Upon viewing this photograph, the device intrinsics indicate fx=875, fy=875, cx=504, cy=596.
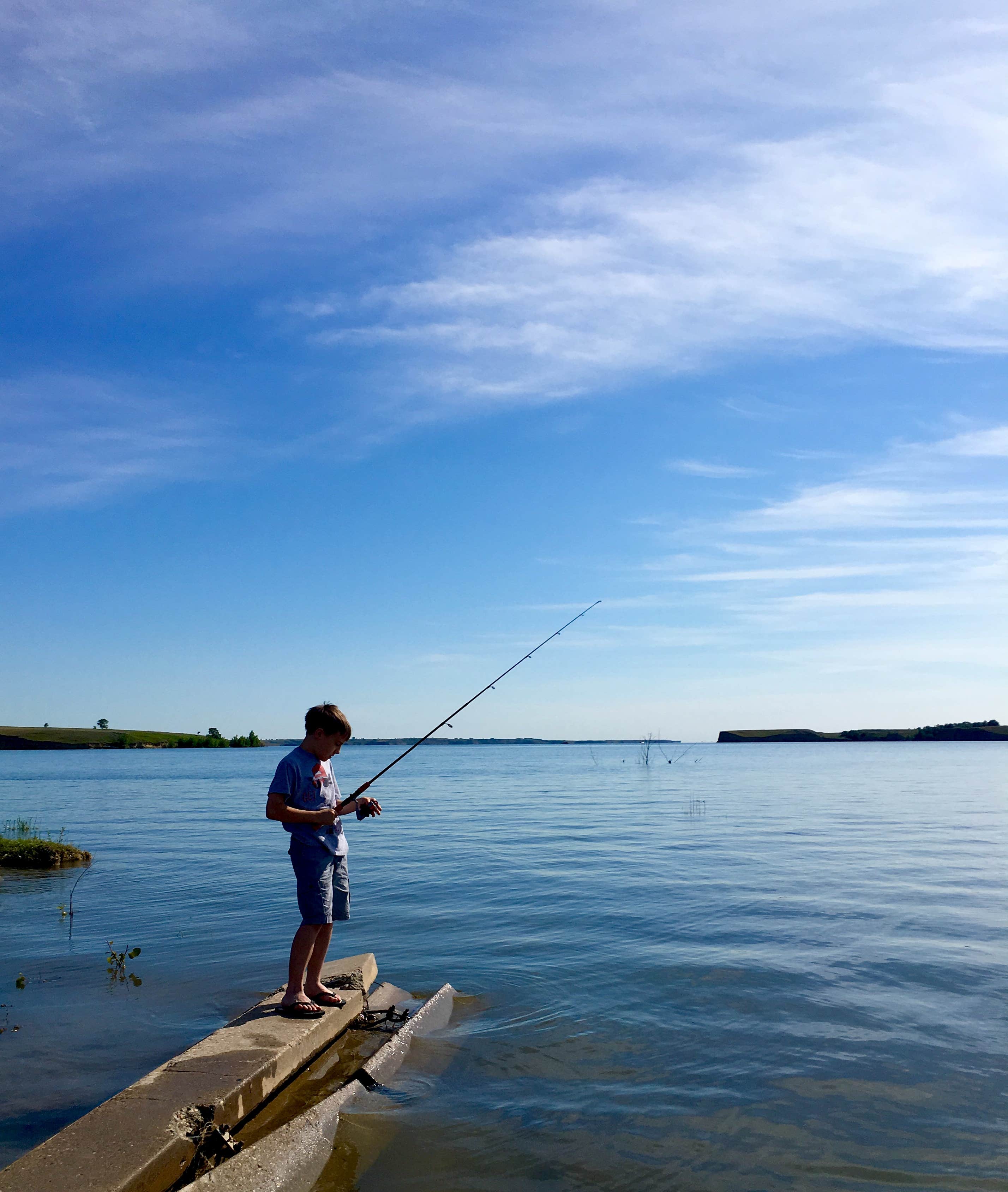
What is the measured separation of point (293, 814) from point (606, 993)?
407 centimetres

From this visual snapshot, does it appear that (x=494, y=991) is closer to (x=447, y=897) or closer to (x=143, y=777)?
(x=447, y=897)

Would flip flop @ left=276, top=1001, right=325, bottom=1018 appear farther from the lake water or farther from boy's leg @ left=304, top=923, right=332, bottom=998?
the lake water

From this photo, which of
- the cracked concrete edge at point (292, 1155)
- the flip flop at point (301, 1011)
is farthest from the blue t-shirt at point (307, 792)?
the cracked concrete edge at point (292, 1155)

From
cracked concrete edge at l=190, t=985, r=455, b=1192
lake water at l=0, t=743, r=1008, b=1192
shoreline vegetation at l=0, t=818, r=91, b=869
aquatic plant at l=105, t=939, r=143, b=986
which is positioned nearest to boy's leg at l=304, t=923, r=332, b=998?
cracked concrete edge at l=190, t=985, r=455, b=1192

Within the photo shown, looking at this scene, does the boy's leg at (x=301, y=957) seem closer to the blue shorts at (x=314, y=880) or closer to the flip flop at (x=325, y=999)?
the blue shorts at (x=314, y=880)

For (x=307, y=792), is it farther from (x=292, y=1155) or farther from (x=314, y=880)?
(x=292, y=1155)

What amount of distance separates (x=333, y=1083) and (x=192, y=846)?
16.8m

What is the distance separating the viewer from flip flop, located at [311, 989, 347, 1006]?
6355 millimetres

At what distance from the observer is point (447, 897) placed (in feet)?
43.8

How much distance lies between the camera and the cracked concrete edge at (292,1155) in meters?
4.25

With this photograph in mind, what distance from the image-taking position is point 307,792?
19.6 ft

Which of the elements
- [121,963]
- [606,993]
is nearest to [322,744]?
[606,993]

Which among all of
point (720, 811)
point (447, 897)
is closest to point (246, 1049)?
point (447, 897)

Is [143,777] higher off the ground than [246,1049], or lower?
lower
